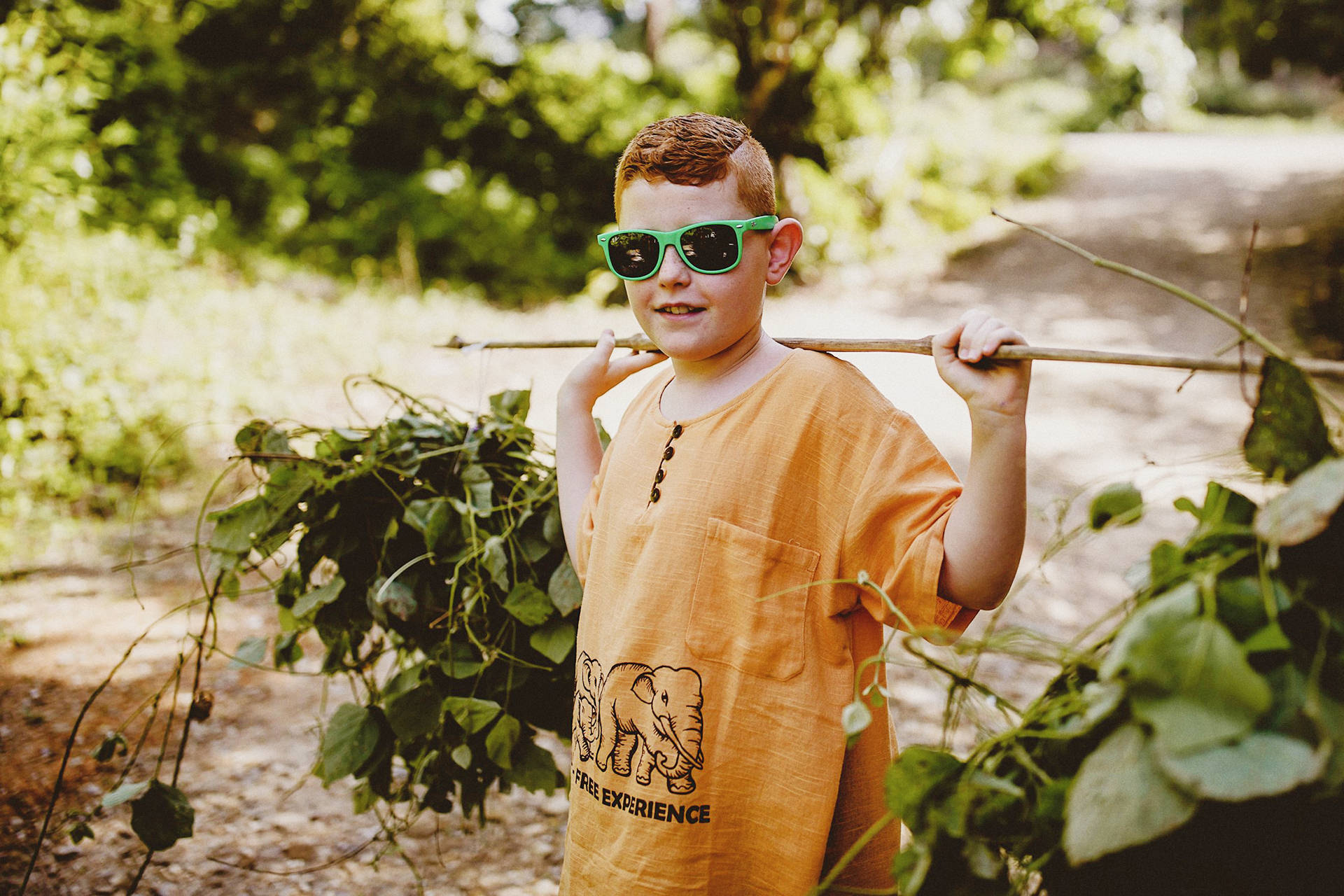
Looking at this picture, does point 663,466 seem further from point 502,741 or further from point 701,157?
point 502,741

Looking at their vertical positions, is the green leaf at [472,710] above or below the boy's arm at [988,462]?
below

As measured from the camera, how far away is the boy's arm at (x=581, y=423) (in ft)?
5.79

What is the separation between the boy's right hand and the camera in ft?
5.82

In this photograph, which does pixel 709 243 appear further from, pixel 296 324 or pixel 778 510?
pixel 296 324

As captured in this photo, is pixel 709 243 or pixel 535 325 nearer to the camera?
pixel 709 243

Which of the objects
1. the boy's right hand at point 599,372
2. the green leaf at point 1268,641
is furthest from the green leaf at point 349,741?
the green leaf at point 1268,641

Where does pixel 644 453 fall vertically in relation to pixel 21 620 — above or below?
above

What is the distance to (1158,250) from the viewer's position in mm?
10672

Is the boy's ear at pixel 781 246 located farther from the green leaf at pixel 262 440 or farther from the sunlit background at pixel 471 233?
the sunlit background at pixel 471 233

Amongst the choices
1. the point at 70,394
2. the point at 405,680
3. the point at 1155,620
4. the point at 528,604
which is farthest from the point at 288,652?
the point at 70,394

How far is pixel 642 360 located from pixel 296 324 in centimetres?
635

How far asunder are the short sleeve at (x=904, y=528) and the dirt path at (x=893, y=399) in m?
0.12

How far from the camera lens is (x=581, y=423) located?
1.81 metres

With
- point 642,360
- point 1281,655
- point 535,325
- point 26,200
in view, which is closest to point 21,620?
point 26,200
